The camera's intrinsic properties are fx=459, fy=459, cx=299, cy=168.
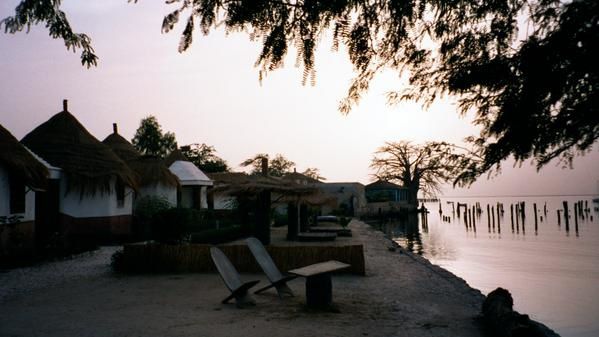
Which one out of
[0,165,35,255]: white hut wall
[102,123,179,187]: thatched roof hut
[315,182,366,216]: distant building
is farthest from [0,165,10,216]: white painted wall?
[315,182,366,216]: distant building

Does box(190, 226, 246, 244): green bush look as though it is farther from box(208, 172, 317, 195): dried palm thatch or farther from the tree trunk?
the tree trunk

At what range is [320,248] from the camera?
35.9 feet

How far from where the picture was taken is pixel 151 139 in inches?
2362

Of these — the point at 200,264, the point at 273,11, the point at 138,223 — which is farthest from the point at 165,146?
the point at 273,11

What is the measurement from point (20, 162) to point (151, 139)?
47.4m

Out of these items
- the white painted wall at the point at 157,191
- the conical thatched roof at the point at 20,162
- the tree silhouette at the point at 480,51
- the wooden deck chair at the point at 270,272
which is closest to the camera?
the tree silhouette at the point at 480,51

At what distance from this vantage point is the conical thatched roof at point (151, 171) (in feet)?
83.9

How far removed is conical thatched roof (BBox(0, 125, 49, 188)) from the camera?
1373cm

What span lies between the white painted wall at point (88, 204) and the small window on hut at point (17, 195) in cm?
366

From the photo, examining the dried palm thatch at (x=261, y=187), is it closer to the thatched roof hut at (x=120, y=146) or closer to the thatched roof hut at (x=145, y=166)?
the thatched roof hut at (x=145, y=166)

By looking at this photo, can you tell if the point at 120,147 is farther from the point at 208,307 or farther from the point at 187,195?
the point at 208,307

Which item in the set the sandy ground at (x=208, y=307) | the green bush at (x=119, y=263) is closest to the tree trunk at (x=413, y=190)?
the sandy ground at (x=208, y=307)

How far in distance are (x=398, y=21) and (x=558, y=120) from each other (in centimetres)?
130

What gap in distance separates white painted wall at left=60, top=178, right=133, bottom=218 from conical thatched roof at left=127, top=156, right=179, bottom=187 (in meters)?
4.90
